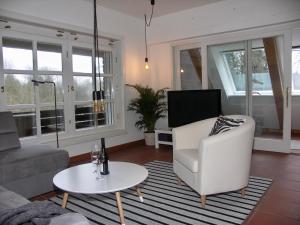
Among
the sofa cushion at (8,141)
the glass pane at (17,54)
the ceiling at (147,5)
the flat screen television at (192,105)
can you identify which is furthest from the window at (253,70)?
the sofa cushion at (8,141)

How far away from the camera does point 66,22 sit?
3.98 m

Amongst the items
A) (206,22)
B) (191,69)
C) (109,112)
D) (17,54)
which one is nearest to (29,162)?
(17,54)

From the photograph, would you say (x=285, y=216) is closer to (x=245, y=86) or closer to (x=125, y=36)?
(x=245, y=86)

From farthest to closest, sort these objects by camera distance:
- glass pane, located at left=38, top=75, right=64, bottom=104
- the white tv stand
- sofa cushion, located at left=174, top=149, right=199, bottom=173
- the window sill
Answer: the white tv stand → glass pane, located at left=38, top=75, right=64, bottom=104 → the window sill → sofa cushion, located at left=174, top=149, right=199, bottom=173

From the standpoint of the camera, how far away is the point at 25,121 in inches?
147

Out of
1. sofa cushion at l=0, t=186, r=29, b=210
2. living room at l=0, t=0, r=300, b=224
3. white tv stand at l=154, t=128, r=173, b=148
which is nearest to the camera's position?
sofa cushion at l=0, t=186, r=29, b=210

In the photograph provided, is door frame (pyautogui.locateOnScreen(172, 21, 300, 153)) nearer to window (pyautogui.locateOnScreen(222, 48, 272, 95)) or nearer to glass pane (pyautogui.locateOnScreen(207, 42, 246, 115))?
glass pane (pyautogui.locateOnScreen(207, 42, 246, 115))

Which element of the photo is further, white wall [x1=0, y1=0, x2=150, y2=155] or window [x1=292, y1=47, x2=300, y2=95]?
window [x1=292, y1=47, x2=300, y2=95]

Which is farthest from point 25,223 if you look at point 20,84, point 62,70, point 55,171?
point 62,70

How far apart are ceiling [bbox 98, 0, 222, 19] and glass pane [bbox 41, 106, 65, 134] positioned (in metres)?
2.05

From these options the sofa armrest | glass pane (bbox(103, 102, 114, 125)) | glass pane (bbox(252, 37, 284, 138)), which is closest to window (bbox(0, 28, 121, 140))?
glass pane (bbox(103, 102, 114, 125))

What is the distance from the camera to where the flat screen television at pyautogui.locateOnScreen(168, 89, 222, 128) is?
447cm

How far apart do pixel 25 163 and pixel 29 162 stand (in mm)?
41

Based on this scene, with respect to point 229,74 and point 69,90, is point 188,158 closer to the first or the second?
point 69,90
